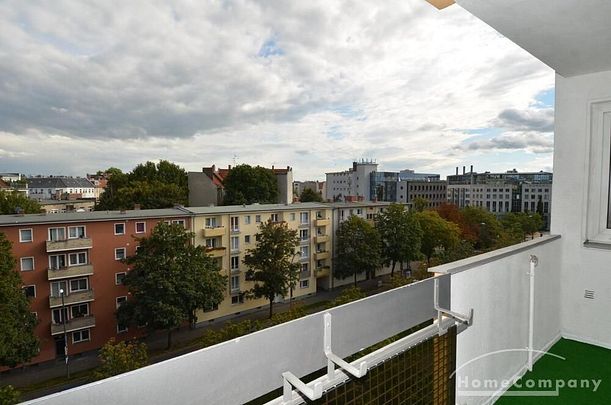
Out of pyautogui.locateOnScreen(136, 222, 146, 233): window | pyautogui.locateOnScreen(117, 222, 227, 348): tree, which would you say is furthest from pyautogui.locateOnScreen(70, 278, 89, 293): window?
pyautogui.locateOnScreen(136, 222, 146, 233): window

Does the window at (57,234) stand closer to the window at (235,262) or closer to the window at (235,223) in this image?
the window at (235,223)

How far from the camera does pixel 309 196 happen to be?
76.6 feet

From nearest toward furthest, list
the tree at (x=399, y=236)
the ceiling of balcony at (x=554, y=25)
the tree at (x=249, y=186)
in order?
the ceiling of balcony at (x=554, y=25), the tree at (x=399, y=236), the tree at (x=249, y=186)

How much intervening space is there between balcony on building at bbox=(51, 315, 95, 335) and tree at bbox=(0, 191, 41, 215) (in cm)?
571

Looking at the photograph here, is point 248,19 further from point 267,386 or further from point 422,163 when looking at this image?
point 267,386

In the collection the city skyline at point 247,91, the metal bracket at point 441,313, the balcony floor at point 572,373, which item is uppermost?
the city skyline at point 247,91

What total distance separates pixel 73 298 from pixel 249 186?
10641 mm

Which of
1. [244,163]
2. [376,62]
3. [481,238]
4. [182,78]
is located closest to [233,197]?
[244,163]

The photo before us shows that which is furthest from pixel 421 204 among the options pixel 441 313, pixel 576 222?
pixel 441 313

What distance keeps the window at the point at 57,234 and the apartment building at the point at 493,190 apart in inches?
464

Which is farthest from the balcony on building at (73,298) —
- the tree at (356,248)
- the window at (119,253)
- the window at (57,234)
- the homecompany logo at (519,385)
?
the homecompany logo at (519,385)

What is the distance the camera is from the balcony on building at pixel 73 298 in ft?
33.6

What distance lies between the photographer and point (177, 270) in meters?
10.2

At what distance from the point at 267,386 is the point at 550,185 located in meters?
1.98
